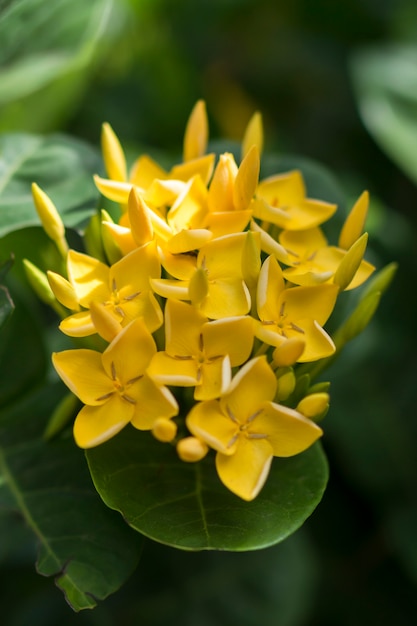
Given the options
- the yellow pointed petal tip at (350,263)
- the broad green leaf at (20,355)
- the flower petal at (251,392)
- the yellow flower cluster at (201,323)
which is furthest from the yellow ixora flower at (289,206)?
the broad green leaf at (20,355)

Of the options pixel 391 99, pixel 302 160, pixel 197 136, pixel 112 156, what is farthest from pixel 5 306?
pixel 391 99

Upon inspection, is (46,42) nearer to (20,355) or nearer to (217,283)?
(20,355)

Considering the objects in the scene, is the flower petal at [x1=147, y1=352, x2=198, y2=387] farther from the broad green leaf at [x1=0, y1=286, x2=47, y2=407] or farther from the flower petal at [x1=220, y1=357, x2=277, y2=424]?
the broad green leaf at [x1=0, y1=286, x2=47, y2=407]

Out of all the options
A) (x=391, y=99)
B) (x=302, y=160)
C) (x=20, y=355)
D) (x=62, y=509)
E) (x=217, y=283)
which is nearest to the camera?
(x=217, y=283)

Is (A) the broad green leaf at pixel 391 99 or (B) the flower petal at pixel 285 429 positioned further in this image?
(A) the broad green leaf at pixel 391 99

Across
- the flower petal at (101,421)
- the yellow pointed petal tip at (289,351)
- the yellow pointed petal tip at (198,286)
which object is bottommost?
the flower petal at (101,421)

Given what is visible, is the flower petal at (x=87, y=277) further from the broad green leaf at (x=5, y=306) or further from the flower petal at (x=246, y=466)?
the flower petal at (x=246, y=466)
